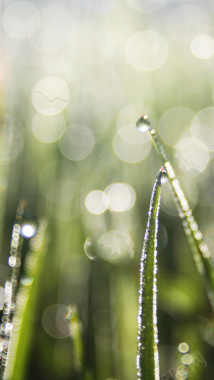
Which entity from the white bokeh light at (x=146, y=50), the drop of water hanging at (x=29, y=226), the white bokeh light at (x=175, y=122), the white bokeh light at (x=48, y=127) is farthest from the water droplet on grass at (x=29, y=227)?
the white bokeh light at (x=146, y=50)

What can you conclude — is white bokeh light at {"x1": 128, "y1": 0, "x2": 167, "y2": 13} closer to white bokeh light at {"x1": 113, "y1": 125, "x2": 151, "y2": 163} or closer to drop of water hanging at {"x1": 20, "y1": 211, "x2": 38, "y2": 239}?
white bokeh light at {"x1": 113, "y1": 125, "x2": 151, "y2": 163}

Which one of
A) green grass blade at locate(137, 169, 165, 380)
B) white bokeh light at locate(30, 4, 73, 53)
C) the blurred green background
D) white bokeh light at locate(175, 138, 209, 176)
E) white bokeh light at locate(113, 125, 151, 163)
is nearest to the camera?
green grass blade at locate(137, 169, 165, 380)

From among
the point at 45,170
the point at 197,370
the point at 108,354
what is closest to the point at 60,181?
the point at 45,170

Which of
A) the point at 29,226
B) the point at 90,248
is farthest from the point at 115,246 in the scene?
the point at 29,226

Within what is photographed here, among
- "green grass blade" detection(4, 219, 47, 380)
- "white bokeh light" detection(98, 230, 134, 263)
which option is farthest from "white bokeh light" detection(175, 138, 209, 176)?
A: "green grass blade" detection(4, 219, 47, 380)

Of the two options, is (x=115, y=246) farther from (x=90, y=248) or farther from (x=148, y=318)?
(x=148, y=318)

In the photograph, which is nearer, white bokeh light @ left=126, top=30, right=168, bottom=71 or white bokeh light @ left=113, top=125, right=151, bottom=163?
white bokeh light @ left=113, top=125, right=151, bottom=163
